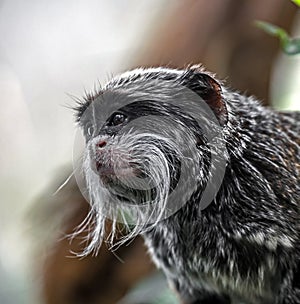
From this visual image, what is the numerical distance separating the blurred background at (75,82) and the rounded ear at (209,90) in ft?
1.82

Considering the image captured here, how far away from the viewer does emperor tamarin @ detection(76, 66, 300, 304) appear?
1887 millimetres

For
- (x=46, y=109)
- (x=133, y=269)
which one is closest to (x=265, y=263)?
(x=133, y=269)

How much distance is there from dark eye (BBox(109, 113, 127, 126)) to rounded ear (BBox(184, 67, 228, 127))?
0.19 m

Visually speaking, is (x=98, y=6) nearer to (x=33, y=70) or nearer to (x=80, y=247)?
(x=33, y=70)

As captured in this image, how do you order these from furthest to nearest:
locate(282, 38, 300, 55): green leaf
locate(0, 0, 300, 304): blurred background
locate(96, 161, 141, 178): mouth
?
locate(0, 0, 300, 304): blurred background < locate(282, 38, 300, 55): green leaf < locate(96, 161, 141, 178): mouth

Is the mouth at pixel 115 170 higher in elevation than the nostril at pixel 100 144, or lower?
lower

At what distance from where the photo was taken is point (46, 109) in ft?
14.0

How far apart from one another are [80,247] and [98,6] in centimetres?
205

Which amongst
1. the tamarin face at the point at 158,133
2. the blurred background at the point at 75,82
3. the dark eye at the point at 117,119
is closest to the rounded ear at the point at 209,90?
the tamarin face at the point at 158,133

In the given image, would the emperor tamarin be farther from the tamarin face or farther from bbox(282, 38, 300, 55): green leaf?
bbox(282, 38, 300, 55): green leaf

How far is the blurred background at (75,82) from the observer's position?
3049 mm

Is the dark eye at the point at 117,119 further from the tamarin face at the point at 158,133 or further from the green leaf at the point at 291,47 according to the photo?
the green leaf at the point at 291,47

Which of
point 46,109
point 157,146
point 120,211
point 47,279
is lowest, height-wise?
point 47,279

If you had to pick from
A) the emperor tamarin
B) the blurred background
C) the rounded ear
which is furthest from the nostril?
the blurred background
